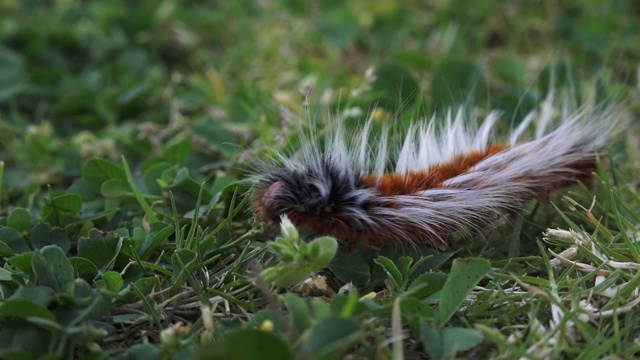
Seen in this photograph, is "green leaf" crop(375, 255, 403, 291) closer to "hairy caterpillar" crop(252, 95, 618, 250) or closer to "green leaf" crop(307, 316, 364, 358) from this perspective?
"hairy caterpillar" crop(252, 95, 618, 250)

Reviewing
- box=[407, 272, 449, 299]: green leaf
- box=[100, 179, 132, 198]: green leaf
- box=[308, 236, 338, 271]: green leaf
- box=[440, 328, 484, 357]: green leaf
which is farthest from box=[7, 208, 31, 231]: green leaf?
box=[440, 328, 484, 357]: green leaf

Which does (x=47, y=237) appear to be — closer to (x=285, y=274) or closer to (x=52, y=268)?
(x=52, y=268)

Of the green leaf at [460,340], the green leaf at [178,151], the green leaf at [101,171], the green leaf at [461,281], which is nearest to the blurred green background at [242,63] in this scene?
the green leaf at [178,151]

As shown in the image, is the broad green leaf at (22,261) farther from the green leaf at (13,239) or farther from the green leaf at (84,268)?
the green leaf at (13,239)

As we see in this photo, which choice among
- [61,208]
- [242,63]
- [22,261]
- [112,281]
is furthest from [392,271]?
[242,63]

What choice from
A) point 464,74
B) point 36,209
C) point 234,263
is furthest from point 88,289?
point 464,74
